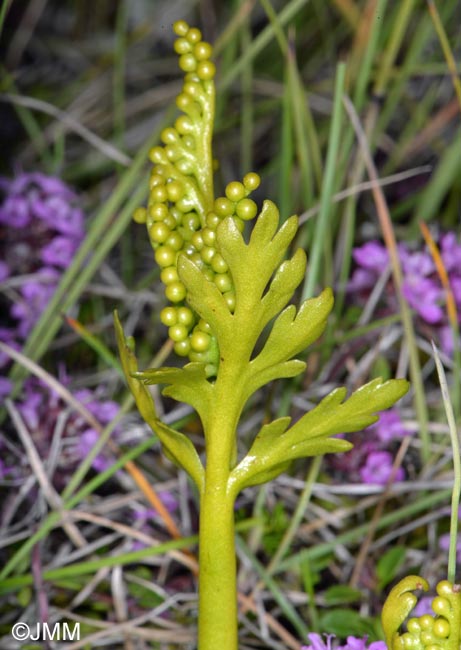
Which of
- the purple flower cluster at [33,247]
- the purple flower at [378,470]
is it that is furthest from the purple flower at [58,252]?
the purple flower at [378,470]

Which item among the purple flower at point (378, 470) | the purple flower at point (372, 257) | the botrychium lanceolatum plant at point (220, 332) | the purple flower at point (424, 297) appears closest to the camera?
the botrychium lanceolatum plant at point (220, 332)

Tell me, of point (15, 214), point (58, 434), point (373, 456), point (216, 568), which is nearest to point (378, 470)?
point (373, 456)

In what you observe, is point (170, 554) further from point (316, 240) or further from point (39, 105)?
point (39, 105)

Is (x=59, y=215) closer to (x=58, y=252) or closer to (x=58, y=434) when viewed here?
(x=58, y=252)

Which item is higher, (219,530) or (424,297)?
(424,297)

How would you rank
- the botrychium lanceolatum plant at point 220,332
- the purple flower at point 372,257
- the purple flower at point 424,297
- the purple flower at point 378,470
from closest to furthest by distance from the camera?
the botrychium lanceolatum plant at point 220,332 < the purple flower at point 378,470 < the purple flower at point 424,297 < the purple flower at point 372,257

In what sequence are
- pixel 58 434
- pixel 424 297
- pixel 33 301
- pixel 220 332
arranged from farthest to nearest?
pixel 33 301, pixel 424 297, pixel 58 434, pixel 220 332

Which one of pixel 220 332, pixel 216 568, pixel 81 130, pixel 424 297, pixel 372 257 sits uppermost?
pixel 81 130

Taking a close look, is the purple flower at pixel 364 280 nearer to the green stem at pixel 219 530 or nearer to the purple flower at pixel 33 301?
the purple flower at pixel 33 301
